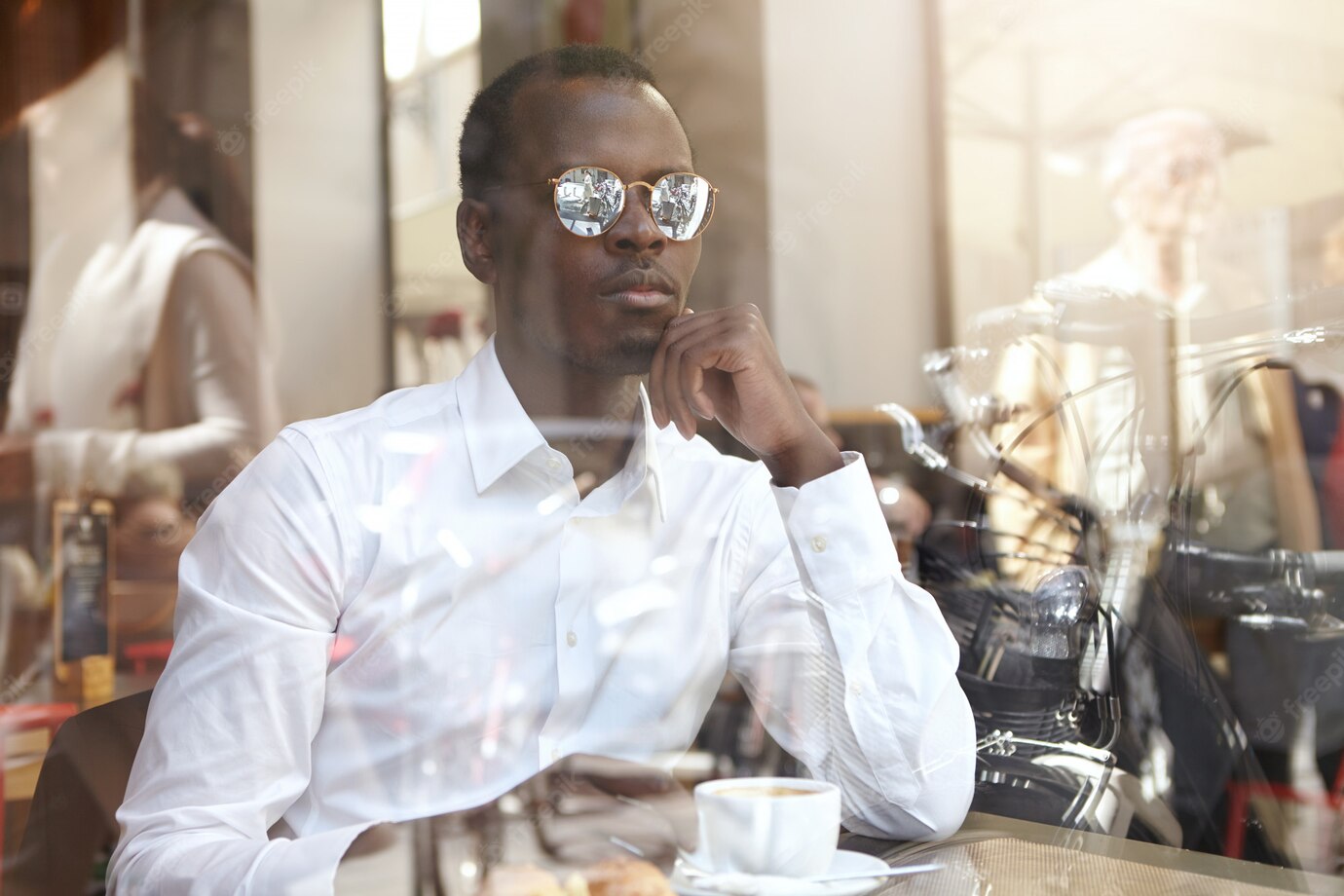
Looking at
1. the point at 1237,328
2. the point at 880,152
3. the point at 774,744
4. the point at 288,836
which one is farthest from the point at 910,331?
the point at 288,836

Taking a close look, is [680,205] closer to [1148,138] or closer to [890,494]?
[890,494]

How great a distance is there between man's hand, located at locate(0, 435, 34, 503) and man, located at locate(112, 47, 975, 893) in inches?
15.9

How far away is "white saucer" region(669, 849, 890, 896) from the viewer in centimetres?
62

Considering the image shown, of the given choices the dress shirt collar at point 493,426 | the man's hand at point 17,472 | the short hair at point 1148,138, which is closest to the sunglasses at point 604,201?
the dress shirt collar at point 493,426

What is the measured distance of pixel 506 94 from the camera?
0.84m

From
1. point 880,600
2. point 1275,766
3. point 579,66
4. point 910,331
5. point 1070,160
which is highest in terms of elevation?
point 1070,160

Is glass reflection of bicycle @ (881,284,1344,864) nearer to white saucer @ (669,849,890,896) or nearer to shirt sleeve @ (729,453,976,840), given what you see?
shirt sleeve @ (729,453,976,840)

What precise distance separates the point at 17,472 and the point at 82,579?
17cm

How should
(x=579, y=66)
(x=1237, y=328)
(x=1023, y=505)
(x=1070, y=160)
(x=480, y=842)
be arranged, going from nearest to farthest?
(x=480, y=842)
(x=579, y=66)
(x=1023, y=505)
(x=1237, y=328)
(x=1070, y=160)

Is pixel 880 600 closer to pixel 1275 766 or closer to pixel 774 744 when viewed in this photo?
pixel 774 744

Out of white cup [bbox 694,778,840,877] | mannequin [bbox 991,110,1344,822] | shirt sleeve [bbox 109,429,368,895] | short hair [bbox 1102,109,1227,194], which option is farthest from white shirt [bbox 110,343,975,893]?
short hair [bbox 1102,109,1227,194]

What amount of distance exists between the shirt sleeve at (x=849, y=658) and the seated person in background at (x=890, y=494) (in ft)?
0.11

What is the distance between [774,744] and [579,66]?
510 mm

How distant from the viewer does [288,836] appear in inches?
28.8
